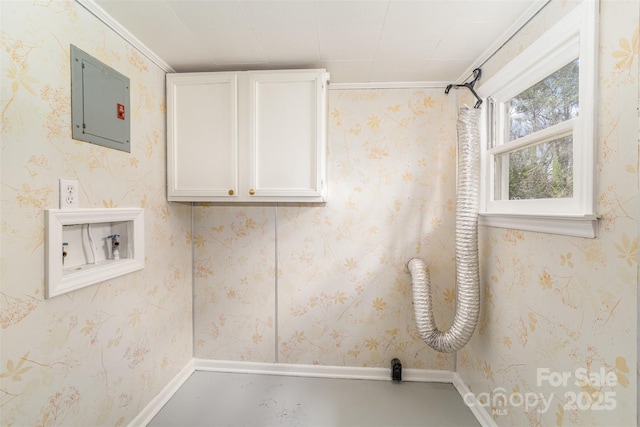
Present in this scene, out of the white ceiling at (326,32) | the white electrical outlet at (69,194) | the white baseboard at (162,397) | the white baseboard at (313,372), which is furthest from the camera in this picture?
the white baseboard at (313,372)

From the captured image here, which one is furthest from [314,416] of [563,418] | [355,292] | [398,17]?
[398,17]

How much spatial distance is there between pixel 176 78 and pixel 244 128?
0.52 m

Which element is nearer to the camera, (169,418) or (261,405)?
(169,418)

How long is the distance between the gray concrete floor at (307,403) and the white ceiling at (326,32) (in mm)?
2058

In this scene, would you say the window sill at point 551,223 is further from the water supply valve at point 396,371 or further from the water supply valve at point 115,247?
the water supply valve at point 115,247

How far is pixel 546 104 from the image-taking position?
1.26 metres

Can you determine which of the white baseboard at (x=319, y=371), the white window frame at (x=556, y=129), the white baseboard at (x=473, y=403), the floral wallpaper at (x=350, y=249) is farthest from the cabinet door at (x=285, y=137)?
the white baseboard at (x=473, y=403)

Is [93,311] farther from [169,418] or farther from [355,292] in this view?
[355,292]

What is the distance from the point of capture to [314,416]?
1.64m

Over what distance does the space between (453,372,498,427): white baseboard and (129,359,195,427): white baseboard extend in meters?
1.84

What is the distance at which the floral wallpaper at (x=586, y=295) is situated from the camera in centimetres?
83

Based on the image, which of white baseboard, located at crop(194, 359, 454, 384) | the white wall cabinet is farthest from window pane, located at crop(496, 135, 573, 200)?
white baseboard, located at crop(194, 359, 454, 384)

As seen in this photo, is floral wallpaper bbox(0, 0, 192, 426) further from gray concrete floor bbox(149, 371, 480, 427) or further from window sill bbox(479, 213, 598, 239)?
window sill bbox(479, 213, 598, 239)

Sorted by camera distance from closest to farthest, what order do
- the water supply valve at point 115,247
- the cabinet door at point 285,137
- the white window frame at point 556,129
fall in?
1. the white window frame at point 556,129
2. the water supply valve at point 115,247
3. the cabinet door at point 285,137
